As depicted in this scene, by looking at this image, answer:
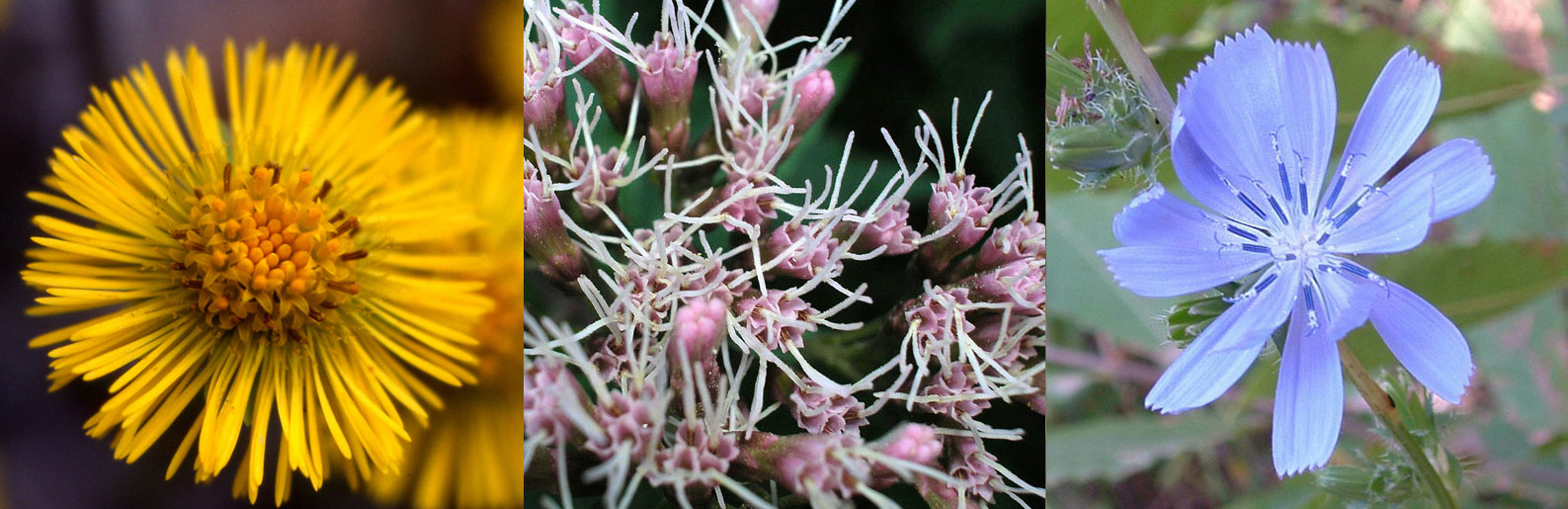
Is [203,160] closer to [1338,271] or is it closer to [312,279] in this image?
[312,279]

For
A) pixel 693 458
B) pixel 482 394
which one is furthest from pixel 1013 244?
pixel 482 394

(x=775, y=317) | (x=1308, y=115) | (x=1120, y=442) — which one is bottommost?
(x=1120, y=442)

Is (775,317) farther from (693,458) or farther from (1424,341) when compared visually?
(1424,341)

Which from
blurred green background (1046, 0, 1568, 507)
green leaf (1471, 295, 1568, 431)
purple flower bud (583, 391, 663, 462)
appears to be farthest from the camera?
green leaf (1471, 295, 1568, 431)

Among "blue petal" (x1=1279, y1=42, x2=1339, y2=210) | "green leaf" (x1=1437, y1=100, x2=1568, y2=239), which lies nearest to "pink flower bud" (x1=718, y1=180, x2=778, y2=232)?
"blue petal" (x1=1279, y1=42, x2=1339, y2=210)

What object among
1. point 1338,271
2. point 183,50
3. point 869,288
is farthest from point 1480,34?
point 183,50

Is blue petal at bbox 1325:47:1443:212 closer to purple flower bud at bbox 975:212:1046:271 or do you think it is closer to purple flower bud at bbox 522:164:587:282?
purple flower bud at bbox 975:212:1046:271
